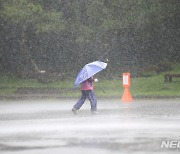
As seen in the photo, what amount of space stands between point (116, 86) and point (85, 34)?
324 cm

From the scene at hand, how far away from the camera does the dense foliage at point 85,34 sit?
3284 cm

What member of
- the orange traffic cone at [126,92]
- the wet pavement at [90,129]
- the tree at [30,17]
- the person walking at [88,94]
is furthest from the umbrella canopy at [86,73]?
the tree at [30,17]

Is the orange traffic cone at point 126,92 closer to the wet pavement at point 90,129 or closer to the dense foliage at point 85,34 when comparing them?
the wet pavement at point 90,129

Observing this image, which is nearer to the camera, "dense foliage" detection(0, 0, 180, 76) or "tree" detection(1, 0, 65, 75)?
"tree" detection(1, 0, 65, 75)

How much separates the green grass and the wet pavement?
615cm

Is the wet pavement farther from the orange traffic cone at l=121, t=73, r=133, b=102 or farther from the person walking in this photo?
the orange traffic cone at l=121, t=73, r=133, b=102

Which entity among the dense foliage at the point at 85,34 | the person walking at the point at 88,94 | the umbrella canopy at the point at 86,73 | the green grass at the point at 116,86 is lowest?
the green grass at the point at 116,86

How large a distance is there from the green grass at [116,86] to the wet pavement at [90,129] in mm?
6150

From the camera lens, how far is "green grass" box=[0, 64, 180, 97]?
2939 cm

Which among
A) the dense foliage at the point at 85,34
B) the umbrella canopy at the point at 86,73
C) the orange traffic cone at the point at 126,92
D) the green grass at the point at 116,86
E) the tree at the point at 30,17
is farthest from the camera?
the dense foliage at the point at 85,34

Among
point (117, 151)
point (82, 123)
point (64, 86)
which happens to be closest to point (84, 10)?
point (64, 86)

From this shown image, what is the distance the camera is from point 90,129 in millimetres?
15477

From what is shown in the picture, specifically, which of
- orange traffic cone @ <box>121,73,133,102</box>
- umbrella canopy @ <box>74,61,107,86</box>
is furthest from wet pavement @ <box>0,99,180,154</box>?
orange traffic cone @ <box>121,73,133,102</box>

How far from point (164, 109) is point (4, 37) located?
61.3ft
